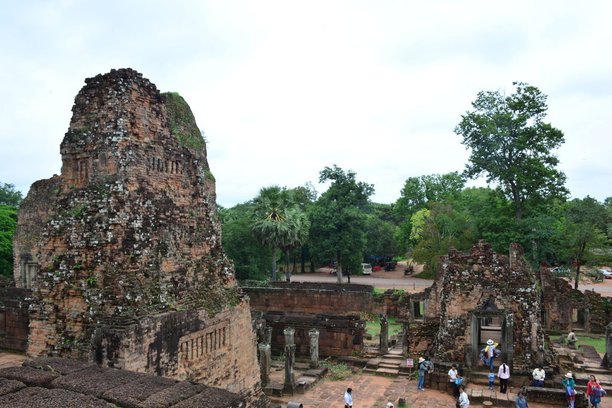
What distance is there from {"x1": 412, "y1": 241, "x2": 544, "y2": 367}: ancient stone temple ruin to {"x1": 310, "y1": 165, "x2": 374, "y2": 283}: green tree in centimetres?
2118

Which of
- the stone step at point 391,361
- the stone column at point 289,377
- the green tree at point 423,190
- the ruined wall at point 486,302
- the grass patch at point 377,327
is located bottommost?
the grass patch at point 377,327

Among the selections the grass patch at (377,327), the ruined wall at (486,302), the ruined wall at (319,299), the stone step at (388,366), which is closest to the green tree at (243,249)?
the ruined wall at (319,299)

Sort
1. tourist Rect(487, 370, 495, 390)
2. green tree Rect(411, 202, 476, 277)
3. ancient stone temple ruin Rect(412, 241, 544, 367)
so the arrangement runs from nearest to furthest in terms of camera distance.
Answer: tourist Rect(487, 370, 495, 390), ancient stone temple ruin Rect(412, 241, 544, 367), green tree Rect(411, 202, 476, 277)

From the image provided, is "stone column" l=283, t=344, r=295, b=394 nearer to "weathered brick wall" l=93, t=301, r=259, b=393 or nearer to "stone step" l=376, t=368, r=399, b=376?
"stone step" l=376, t=368, r=399, b=376

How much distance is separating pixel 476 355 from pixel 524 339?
1725mm

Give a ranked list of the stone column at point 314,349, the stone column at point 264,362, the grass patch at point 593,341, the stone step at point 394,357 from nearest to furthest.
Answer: the stone column at point 264,362, the stone column at point 314,349, the stone step at point 394,357, the grass patch at point 593,341

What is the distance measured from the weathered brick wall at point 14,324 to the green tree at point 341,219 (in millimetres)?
24961

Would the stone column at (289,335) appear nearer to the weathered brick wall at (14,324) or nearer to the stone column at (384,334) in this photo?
the stone column at (384,334)

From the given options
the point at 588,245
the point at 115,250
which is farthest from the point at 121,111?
the point at 588,245

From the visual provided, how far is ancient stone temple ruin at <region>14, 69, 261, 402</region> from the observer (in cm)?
755

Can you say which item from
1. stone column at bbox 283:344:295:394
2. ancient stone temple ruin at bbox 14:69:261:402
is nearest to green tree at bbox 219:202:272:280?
stone column at bbox 283:344:295:394

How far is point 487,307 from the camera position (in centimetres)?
1722

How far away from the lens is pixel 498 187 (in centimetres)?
3322

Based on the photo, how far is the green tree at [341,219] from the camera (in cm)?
3950
